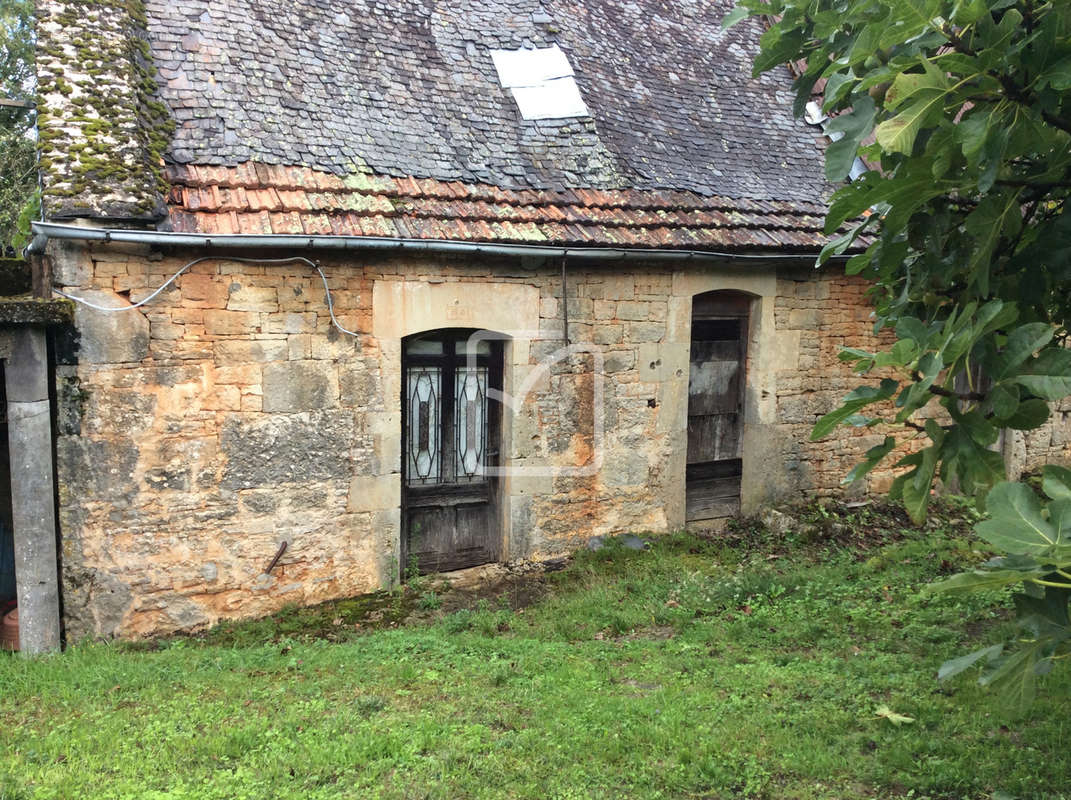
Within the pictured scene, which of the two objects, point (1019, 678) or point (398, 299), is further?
point (398, 299)

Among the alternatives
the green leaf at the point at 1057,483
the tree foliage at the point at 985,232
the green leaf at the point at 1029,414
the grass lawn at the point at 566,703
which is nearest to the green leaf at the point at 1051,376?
the tree foliage at the point at 985,232

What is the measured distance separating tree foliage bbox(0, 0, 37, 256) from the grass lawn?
29.7ft

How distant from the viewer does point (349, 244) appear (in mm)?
6516

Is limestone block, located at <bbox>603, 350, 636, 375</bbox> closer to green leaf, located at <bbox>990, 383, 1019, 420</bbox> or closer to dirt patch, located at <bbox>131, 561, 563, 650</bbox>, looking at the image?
dirt patch, located at <bbox>131, 561, 563, 650</bbox>

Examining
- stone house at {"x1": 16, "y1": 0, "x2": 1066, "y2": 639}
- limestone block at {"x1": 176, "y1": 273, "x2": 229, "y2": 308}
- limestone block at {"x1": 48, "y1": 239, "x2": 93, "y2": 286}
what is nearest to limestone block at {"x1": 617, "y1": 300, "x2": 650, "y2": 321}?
stone house at {"x1": 16, "y1": 0, "x2": 1066, "y2": 639}

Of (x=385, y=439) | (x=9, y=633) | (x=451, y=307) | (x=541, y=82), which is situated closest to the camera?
(x=9, y=633)

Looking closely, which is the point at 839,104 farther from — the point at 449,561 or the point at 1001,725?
the point at 449,561

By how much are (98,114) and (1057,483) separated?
6805mm

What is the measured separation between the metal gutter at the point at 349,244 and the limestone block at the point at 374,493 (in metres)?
1.95

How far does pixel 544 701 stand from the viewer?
199 inches

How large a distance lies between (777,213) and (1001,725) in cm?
570

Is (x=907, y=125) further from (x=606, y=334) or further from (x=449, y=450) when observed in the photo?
(x=449, y=450)

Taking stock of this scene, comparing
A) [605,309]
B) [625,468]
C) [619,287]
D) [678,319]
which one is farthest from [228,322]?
[678,319]

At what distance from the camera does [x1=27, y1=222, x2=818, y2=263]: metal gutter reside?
5.84 meters
